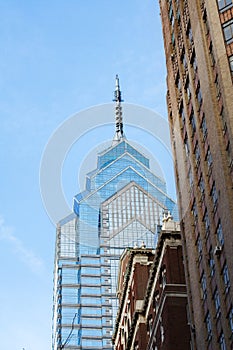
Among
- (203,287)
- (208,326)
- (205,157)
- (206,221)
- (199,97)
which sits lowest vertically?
(208,326)

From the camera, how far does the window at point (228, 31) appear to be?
57.0 meters

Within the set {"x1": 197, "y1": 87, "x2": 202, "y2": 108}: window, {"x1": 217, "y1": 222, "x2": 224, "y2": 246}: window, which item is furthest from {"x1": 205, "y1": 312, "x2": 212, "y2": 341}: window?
{"x1": 197, "y1": 87, "x2": 202, "y2": 108}: window

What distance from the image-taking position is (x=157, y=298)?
72812 millimetres

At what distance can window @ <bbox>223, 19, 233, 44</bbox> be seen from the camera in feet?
187

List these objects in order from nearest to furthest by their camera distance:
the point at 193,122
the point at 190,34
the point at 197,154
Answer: the point at 197,154
the point at 193,122
the point at 190,34

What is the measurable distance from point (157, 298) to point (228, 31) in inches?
1060

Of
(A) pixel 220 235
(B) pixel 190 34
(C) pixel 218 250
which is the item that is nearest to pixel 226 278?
(C) pixel 218 250

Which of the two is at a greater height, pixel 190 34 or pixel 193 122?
pixel 190 34

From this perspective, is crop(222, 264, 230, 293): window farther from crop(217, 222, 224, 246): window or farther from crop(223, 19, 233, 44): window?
crop(223, 19, 233, 44): window

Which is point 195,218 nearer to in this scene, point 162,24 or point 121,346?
point 162,24

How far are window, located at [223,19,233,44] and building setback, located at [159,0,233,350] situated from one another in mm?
77

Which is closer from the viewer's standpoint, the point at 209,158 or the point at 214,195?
the point at 214,195

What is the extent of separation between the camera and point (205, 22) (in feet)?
201

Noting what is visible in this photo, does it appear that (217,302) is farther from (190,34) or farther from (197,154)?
(190,34)
